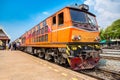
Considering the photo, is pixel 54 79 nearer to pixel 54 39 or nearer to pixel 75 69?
pixel 75 69

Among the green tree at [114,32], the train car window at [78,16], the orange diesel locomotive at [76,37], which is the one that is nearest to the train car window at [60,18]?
the orange diesel locomotive at [76,37]

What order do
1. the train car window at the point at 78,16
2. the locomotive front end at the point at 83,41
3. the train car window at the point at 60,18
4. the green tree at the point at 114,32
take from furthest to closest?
the green tree at the point at 114,32 → the train car window at the point at 60,18 → the train car window at the point at 78,16 → the locomotive front end at the point at 83,41

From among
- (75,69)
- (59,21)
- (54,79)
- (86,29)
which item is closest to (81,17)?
(86,29)

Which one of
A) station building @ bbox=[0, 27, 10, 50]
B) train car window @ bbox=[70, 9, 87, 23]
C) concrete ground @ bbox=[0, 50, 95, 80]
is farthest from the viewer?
station building @ bbox=[0, 27, 10, 50]

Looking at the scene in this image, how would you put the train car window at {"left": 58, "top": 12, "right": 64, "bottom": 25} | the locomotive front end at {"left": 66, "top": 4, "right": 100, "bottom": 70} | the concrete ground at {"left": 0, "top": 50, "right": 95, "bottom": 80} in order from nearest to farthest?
the concrete ground at {"left": 0, "top": 50, "right": 95, "bottom": 80} < the locomotive front end at {"left": 66, "top": 4, "right": 100, "bottom": 70} < the train car window at {"left": 58, "top": 12, "right": 64, "bottom": 25}

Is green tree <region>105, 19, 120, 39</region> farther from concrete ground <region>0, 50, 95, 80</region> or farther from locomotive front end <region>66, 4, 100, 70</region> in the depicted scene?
concrete ground <region>0, 50, 95, 80</region>

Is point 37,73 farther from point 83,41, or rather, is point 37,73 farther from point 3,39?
point 3,39

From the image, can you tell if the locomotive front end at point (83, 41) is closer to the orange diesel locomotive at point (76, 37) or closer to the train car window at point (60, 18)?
the orange diesel locomotive at point (76, 37)

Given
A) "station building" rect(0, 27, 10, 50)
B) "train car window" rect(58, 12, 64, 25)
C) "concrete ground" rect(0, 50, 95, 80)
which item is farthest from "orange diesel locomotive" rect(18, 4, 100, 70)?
"station building" rect(0, 27, 10, 50)

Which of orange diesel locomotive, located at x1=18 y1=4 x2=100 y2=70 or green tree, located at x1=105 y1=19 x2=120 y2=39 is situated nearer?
orange diesel locomotive, located at x1=18 y1=4 x2=100 y2=70

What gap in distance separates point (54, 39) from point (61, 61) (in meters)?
1.52

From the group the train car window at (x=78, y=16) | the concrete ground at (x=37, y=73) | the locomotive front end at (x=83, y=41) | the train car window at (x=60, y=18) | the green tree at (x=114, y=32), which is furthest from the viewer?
the green tree at (x=114, y=32)

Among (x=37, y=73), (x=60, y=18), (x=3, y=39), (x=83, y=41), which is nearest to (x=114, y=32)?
(x=3, y=39)

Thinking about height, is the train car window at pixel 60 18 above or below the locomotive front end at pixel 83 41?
above
